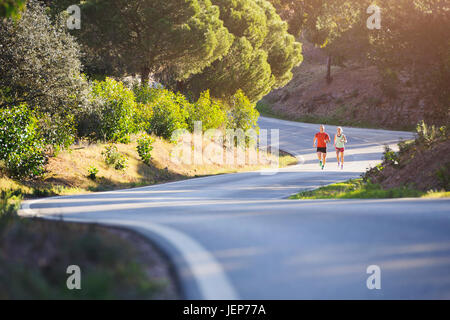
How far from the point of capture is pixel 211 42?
92.4ft

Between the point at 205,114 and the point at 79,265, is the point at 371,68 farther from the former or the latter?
the point at 79,265

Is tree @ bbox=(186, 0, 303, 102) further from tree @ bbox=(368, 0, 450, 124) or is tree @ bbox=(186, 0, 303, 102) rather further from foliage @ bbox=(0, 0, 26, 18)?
foliage @ bbox=(0, 0, 26, 18)

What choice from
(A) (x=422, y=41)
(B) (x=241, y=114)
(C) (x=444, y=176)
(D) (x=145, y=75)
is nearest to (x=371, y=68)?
(A) (x=422, y=41)

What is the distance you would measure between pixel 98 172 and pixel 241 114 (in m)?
15.0

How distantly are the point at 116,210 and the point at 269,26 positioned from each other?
32886 mm

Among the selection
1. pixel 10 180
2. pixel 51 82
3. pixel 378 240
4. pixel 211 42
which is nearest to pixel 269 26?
pixel 211 42

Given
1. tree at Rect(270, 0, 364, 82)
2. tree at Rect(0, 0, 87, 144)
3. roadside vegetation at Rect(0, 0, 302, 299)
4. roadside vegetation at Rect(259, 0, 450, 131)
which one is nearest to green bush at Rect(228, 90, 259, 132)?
roadside vegetation at Rect(0, 0, 302, 299)

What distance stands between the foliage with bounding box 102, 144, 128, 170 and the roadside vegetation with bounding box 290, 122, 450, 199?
8158mm

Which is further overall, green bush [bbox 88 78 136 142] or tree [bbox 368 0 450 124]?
tree [bbox 368 0 450 124]

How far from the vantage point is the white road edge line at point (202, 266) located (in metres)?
4.17

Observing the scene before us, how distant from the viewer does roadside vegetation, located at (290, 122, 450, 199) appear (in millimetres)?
11963

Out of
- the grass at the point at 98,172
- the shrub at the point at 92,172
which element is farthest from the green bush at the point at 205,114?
the shrub at the point at 92,172

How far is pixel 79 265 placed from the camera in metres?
4.50
